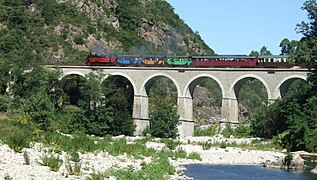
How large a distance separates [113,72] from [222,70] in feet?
40.8

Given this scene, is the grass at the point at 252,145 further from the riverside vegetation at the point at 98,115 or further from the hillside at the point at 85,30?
the hillside at the point at 85,30

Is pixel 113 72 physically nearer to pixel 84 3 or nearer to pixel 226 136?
pixel 226 136

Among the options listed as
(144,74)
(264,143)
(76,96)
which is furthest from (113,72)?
(264,143)

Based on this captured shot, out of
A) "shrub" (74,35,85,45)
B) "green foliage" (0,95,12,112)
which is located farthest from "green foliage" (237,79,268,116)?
"green foliage" (0,95,12,112)

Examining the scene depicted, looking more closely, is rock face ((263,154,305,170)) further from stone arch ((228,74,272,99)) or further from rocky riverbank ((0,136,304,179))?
stone arch ((228,74,272,99))

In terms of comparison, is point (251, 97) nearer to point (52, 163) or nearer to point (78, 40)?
point (78, 40)

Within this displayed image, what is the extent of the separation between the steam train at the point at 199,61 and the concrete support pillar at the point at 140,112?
368 cm

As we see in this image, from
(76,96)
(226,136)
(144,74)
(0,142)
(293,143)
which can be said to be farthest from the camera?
(76,96)

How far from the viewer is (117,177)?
20.4 m

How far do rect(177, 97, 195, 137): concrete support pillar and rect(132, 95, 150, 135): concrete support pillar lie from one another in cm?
378

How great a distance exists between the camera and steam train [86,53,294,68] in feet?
182

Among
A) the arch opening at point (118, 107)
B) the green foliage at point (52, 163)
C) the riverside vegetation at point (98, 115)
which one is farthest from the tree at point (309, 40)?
the green foliage at point (52, 163)

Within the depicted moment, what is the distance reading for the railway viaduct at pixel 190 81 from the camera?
177 ft

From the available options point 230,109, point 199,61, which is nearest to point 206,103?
point 199,61
